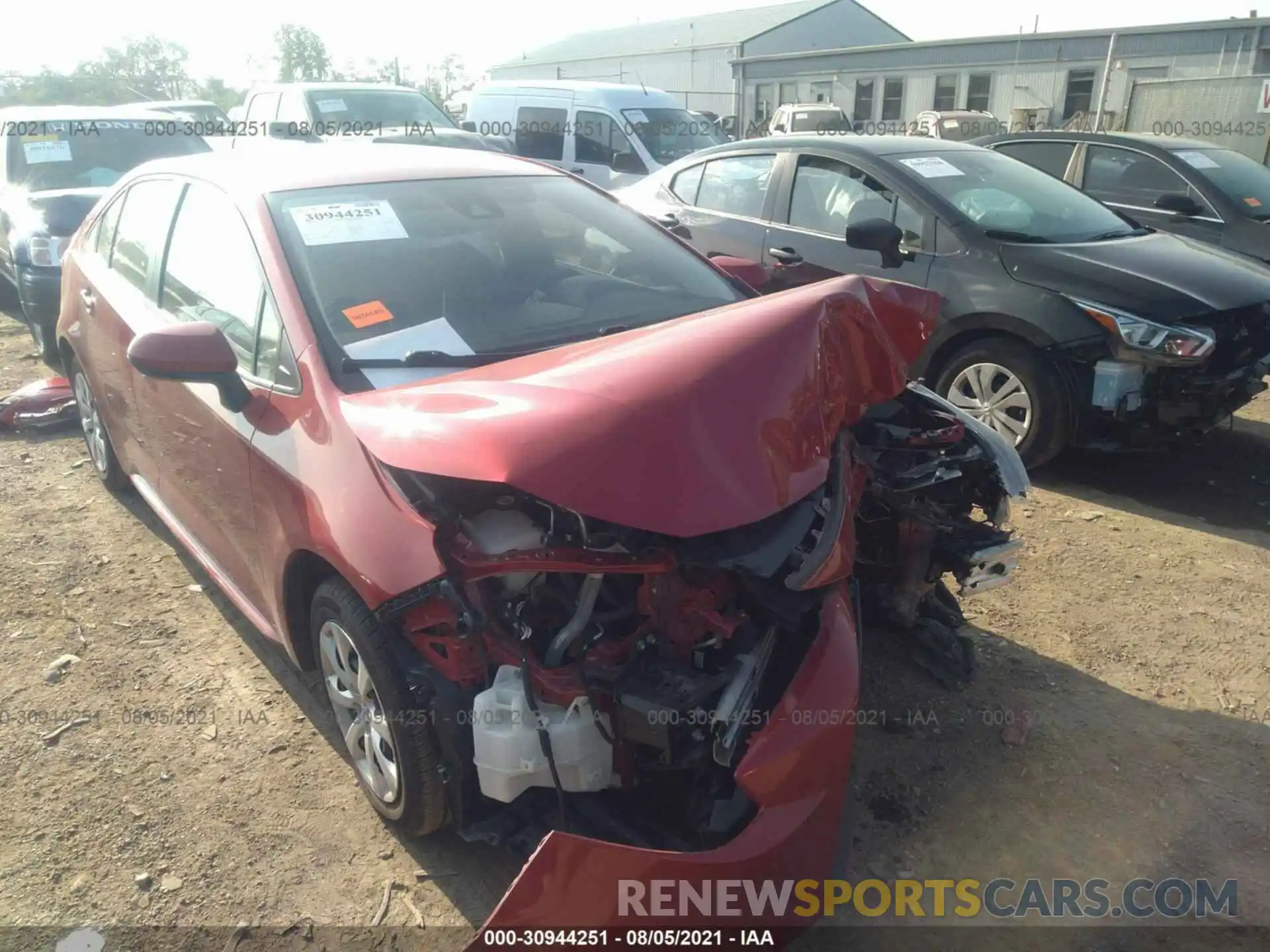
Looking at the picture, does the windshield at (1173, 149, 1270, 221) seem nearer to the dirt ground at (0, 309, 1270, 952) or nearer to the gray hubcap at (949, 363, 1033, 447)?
the gray hubcap at (949, 363, 1033, 447)

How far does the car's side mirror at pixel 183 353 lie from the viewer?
2.51 meters

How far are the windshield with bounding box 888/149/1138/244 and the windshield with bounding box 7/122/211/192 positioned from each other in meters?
6.11

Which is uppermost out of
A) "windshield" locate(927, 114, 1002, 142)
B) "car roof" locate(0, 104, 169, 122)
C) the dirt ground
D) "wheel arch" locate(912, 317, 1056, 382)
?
"windshield" locate(927, 114, 1002, 142)

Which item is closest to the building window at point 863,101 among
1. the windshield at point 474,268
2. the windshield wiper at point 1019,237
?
the windshield wiper at point 1019,237

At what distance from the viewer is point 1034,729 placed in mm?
2979

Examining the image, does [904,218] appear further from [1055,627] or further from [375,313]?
[375,313]

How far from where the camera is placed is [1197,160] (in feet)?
23.6

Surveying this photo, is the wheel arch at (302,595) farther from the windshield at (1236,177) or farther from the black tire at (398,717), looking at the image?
the windshield at (1236,177)

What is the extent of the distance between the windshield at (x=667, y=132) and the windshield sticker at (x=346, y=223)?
8078mm

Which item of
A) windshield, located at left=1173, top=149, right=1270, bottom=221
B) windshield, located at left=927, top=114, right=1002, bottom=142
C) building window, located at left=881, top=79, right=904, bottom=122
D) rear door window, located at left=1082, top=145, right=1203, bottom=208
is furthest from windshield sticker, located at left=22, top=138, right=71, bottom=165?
building window, located at left=881, top=79, right=904, bottom=122

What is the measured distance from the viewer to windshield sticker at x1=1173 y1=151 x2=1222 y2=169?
7.10m

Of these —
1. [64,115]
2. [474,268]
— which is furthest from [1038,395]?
[64,115]

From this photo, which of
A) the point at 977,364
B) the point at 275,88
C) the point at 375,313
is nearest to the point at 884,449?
the point at 375,313

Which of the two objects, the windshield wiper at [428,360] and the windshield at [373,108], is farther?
the windshield at [373,108]
